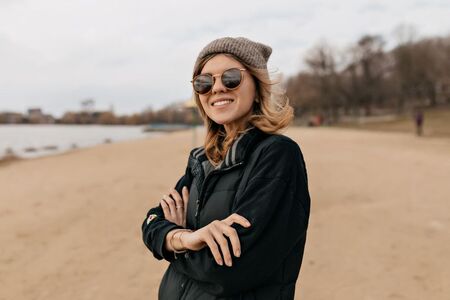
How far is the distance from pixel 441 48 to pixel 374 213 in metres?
58.2

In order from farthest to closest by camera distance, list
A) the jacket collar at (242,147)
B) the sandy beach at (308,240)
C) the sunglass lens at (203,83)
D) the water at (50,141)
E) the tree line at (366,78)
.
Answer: the tree line at (366,78)
the water at (50,141)
the sandy beach at (308,240)
the sunglass lens at (203,83)
the jacket collar at (242,147)

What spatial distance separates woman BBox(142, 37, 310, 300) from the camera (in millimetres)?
1269

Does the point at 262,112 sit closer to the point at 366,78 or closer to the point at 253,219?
the point at 253,219

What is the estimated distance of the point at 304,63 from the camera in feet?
192

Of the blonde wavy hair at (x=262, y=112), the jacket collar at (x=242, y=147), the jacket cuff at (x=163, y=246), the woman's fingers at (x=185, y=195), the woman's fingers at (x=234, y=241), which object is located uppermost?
the blonde wavy hair at (x=262, y=112)

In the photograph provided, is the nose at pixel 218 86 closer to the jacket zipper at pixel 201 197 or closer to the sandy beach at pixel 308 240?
the jacket zipper at pixel 201 197

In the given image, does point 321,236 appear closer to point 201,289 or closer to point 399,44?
point 201,289

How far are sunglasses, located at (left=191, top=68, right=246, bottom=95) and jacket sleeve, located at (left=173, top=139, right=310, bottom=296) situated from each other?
0.30 meters

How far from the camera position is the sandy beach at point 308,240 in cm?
405

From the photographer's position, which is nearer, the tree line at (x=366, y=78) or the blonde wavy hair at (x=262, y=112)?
the blonde wavy hair at (x=262, y=112)

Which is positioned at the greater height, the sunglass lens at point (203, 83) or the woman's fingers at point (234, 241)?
the sunglass lens at point (203, 83)

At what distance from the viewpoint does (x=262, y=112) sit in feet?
4.99

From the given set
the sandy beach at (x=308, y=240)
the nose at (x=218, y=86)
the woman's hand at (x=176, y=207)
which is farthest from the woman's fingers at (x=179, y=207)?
the sandy beach at (x=308, y=240)

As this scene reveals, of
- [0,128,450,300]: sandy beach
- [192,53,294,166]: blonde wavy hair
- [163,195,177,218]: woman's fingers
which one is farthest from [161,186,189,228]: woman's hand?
[0,128,450,300]: sandy beach
